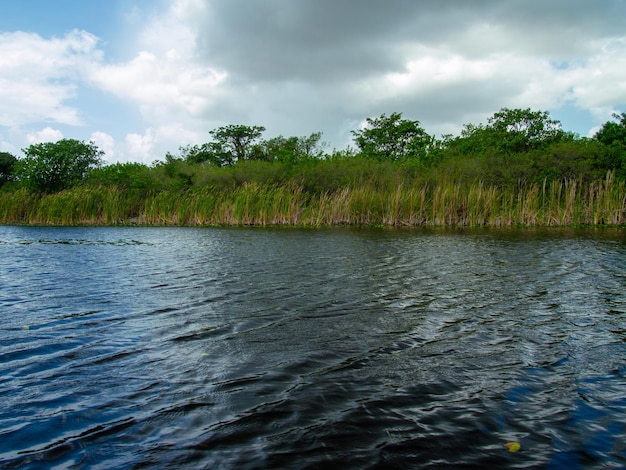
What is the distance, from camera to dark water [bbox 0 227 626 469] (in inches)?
104

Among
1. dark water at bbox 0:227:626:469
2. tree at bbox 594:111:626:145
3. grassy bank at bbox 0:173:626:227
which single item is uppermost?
tree at bbox 594:111:626:145

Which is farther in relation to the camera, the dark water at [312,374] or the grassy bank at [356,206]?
the grassy bank at [356,206]

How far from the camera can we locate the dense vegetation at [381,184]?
2516 centimetres

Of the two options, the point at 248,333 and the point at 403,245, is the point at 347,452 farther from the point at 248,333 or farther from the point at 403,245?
the point at 403,245

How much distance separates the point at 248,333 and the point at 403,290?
3434mm

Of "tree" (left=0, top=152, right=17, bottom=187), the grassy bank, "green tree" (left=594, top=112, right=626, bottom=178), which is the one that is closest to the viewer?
the grassy bank

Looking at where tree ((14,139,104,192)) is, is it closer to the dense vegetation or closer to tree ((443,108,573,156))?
the dense vegetation

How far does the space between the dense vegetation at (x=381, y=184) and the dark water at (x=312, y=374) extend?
1794cm

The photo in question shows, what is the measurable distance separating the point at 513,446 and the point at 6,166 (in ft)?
227

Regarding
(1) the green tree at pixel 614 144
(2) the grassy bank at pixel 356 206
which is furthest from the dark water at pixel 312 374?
(1) the green tree at pixel 614 144

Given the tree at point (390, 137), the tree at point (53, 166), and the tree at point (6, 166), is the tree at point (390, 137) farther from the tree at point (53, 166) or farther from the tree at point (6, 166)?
the tree at point (6, 166)

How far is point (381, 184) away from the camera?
31438mm

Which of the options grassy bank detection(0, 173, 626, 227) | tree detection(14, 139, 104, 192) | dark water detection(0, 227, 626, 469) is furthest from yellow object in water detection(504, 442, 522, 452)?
tree detection(14, 139, 104, 192)

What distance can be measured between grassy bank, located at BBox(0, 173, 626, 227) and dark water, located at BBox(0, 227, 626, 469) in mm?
17483
